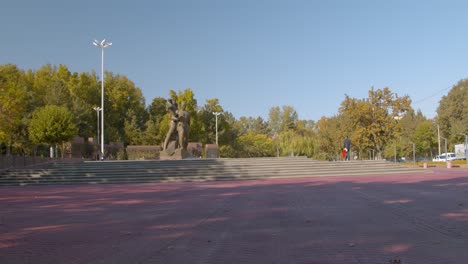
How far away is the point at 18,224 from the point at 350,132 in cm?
4109

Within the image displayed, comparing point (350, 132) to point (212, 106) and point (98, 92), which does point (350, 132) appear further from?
point (98, 92)

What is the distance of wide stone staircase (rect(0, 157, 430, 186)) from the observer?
24469mm

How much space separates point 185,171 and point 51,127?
55.4 feet

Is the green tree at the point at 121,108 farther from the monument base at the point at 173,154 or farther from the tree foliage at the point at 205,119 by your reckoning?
the monument base at the point at 173,154

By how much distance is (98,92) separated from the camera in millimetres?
65250

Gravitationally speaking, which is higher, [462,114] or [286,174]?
[462,114]

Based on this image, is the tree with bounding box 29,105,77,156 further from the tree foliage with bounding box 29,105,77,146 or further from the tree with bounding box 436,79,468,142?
the tree with bounding box 436,79,468,142

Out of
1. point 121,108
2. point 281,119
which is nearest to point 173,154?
point 121,108

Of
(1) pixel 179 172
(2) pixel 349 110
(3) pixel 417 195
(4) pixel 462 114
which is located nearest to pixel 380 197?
(3) pixel 417 195

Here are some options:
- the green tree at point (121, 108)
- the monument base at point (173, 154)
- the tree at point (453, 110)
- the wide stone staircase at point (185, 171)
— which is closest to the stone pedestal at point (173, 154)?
the monument base at point (173, 154)

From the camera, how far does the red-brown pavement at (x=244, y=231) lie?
587cm

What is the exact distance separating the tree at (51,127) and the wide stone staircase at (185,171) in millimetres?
10707

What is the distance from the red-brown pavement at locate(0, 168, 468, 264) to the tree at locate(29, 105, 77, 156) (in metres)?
25.9

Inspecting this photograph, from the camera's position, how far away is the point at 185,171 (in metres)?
25.7
